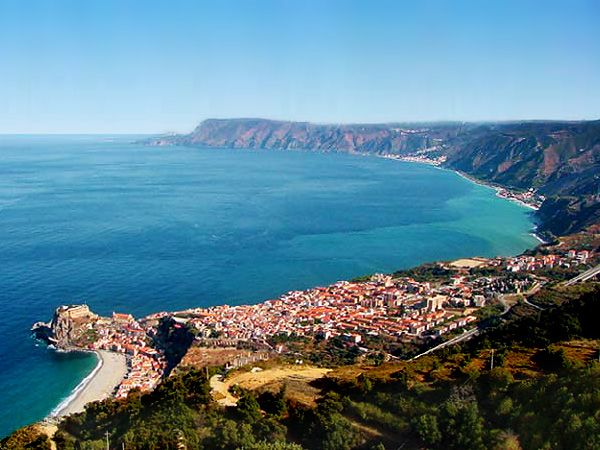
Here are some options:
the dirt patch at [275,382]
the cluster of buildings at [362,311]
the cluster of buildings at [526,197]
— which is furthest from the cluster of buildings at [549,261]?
the cluster of buildings at [526,197]

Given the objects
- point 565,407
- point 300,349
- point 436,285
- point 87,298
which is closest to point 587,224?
point 436,285

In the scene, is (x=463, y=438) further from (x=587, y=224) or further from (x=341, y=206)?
(x=341, y=206)

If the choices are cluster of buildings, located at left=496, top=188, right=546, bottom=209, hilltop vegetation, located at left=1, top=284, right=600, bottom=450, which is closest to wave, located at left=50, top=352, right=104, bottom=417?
hilltop vegetation, located at left=1, top=284, right=600, bottom=450

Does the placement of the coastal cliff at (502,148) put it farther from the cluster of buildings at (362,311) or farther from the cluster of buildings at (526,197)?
the cluster of buildings at (362,311)

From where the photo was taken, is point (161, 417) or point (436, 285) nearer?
point (161, 417)

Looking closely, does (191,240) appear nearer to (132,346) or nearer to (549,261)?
(132,346)

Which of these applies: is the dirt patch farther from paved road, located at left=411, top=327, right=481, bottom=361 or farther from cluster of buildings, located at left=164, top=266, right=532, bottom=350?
cluster of buildings, located at left=164, top=266, right=532, bottom=350

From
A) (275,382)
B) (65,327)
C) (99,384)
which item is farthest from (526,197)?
(275,382)
